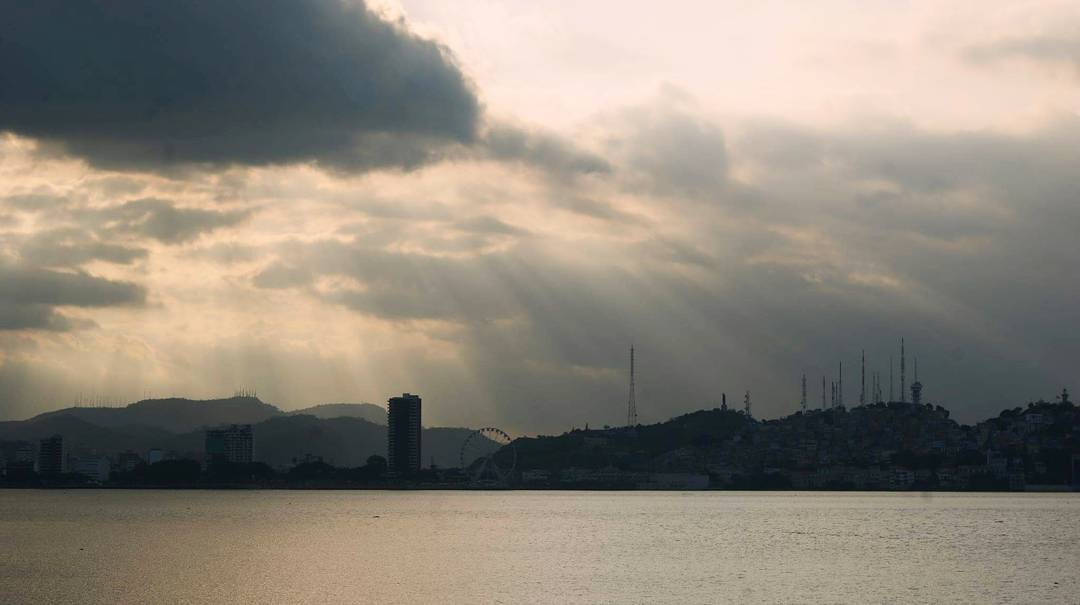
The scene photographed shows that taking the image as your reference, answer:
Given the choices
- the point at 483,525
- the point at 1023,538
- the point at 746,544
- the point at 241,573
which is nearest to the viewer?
the point at 241,573

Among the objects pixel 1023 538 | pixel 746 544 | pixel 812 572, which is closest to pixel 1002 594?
pixel 812 572

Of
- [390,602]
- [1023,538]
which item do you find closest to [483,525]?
[1023,538]

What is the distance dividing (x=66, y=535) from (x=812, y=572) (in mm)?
105308

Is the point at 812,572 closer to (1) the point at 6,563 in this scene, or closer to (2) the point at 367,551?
(2) the point at 367,551

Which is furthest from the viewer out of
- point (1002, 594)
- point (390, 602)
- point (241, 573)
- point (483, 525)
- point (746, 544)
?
point (483, 525)

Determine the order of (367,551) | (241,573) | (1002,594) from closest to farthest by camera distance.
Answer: (1002,594) < (241,573) < (367,551)

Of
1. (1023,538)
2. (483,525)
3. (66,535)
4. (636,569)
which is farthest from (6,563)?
(1023,538)

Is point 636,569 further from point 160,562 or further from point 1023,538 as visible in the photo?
point 1023,538

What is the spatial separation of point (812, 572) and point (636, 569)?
51.4 ft

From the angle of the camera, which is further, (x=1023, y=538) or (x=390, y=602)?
(x=1023, y=538)

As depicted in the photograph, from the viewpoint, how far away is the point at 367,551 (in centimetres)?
13550

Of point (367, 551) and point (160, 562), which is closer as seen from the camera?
point (160, 562)

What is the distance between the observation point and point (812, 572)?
4368 inches

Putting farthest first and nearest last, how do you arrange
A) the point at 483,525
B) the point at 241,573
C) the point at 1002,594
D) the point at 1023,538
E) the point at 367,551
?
the point at 483,525 < the point at 1023,538 < the point at 367,551 < the point at 241,573 < the point at 1002,594
